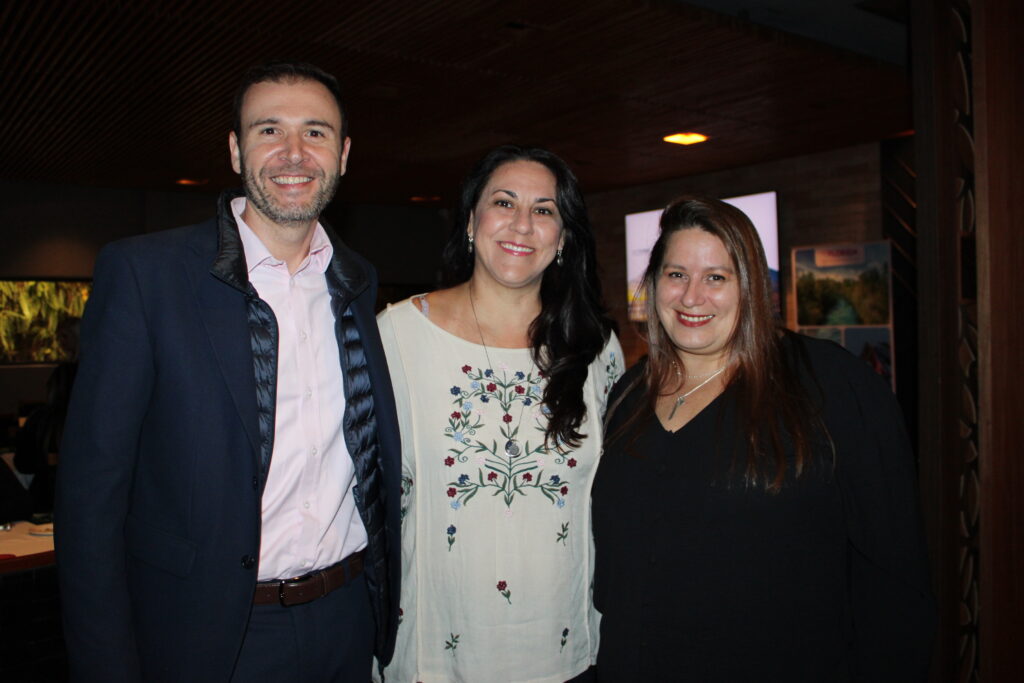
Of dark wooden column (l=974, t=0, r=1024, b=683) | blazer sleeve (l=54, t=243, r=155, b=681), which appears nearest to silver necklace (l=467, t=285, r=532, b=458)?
blazer sleeve (l=54, t=243, r=155, b=681)

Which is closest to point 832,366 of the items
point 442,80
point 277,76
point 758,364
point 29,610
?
point 758,364

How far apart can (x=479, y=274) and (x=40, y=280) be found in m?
8.99

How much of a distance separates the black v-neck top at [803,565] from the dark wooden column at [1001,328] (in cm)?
97

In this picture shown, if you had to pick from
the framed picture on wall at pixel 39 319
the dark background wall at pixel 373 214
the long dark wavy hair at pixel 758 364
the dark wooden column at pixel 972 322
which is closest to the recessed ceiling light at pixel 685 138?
the dark background wall at pixel 373 214

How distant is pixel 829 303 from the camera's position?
7520 millimetres

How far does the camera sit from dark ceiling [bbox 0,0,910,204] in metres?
4.10

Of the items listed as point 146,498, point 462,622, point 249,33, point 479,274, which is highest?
point 249,33

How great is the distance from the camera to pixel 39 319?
930cm

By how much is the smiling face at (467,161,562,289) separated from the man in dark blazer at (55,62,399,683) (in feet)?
1.42

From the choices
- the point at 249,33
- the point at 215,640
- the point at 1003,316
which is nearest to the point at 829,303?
the point at 1003,316

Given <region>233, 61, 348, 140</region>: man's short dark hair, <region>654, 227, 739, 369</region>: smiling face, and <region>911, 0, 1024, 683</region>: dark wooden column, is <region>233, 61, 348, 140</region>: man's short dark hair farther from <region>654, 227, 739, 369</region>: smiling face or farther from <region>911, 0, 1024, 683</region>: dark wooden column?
<region>911, 0, 1024, 683</region>: dark wooden column

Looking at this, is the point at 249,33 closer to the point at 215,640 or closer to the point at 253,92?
the point at 253,92

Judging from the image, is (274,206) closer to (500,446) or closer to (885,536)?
(500,446)

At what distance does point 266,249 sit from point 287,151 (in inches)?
9.4
